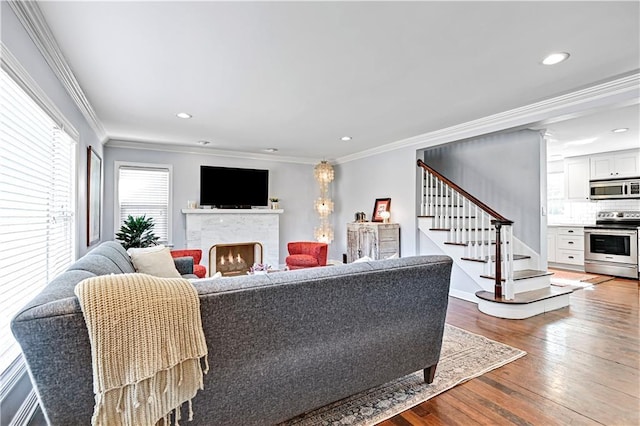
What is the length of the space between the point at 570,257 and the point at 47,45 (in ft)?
27.8

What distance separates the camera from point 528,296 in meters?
3.85

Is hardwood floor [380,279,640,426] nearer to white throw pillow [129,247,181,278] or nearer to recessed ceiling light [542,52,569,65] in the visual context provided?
white throw pillow [129,247,181,278]

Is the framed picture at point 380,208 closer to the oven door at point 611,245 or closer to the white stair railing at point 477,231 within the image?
the white stair railing at point 477,231

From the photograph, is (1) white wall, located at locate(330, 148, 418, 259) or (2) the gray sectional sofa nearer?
(2) the gray sectional sofa

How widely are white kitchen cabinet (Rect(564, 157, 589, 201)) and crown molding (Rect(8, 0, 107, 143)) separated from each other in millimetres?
8573

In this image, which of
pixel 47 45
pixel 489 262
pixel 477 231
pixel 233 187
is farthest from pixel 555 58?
pixel 233 187

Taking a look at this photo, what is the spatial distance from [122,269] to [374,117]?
312 centimetres

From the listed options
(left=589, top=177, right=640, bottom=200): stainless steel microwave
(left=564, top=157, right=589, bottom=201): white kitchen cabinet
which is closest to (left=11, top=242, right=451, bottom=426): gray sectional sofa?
(left=589, top=177, right=640, bottom=200): stainless steel microwave

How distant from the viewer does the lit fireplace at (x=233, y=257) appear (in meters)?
5.94

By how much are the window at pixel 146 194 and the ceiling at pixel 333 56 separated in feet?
4.85

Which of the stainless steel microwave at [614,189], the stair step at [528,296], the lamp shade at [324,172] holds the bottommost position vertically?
the stair step at [528,296]

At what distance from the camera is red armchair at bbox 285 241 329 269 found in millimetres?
5137

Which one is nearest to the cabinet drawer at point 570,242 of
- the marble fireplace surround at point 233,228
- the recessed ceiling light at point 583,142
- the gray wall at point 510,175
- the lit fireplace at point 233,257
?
the recessed ceiling light at point 583,142

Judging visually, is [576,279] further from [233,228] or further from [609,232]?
[233,228]
